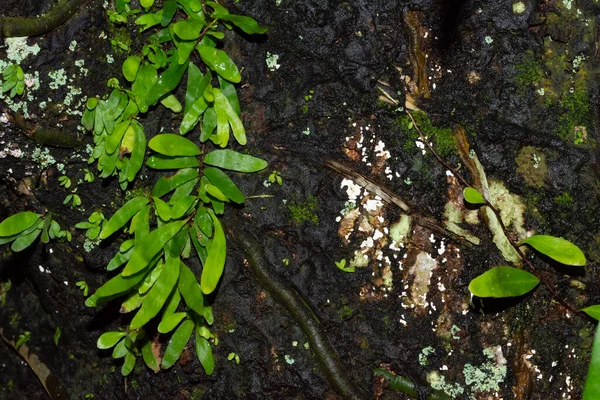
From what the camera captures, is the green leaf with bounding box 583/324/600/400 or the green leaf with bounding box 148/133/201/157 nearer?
the green leaf with bounding box 583/324/600/400

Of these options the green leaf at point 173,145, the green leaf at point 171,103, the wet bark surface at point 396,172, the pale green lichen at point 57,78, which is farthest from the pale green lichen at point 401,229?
the pale green lichen at point 57,78

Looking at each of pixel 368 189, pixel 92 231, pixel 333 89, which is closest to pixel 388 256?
pixel 368 189

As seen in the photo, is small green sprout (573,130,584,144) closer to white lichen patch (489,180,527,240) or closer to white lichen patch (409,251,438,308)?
white lichen patch (489,180,527,240)

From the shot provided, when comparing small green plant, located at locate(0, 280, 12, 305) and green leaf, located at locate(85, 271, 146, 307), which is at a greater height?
green leaf, located at locate(85, 271, 146, 307)

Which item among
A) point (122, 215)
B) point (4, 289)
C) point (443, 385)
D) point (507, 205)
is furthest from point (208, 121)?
point (4, 289)

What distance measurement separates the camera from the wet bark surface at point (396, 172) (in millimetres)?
1816

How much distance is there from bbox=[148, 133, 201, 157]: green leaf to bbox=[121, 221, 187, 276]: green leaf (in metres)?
0.21

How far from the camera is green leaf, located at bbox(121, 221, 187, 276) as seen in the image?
183 centimetres

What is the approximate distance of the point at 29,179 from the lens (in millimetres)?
2027

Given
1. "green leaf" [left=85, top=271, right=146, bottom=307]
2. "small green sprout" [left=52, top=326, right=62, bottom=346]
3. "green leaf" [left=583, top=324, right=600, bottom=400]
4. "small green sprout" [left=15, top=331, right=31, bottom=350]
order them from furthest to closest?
"small green sprout" [left=15, top=331, right=31, bottom=350], "small green sprout" [left=52, top=326, right=62, bottom=346], "green leaf" [left=85, top=271, right=146, bottom=307], "green leaf" [left=583, top=324, right=600, bottom=400]

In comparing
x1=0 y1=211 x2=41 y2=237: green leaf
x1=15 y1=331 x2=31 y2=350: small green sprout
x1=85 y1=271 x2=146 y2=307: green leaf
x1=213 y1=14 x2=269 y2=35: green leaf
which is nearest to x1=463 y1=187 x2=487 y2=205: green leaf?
x1=213 y1=14 x2=269 y2=35: green leaf

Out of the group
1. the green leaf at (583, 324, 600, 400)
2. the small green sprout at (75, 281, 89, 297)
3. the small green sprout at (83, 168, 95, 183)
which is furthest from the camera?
the small green sprout at (75, 281, 89, 297)

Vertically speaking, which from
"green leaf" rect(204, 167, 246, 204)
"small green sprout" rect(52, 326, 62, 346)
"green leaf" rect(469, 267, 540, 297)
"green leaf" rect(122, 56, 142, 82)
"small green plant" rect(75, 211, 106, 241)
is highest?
"green leaf" rect(122, 56, 142, 82)

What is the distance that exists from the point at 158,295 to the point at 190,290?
9cm
